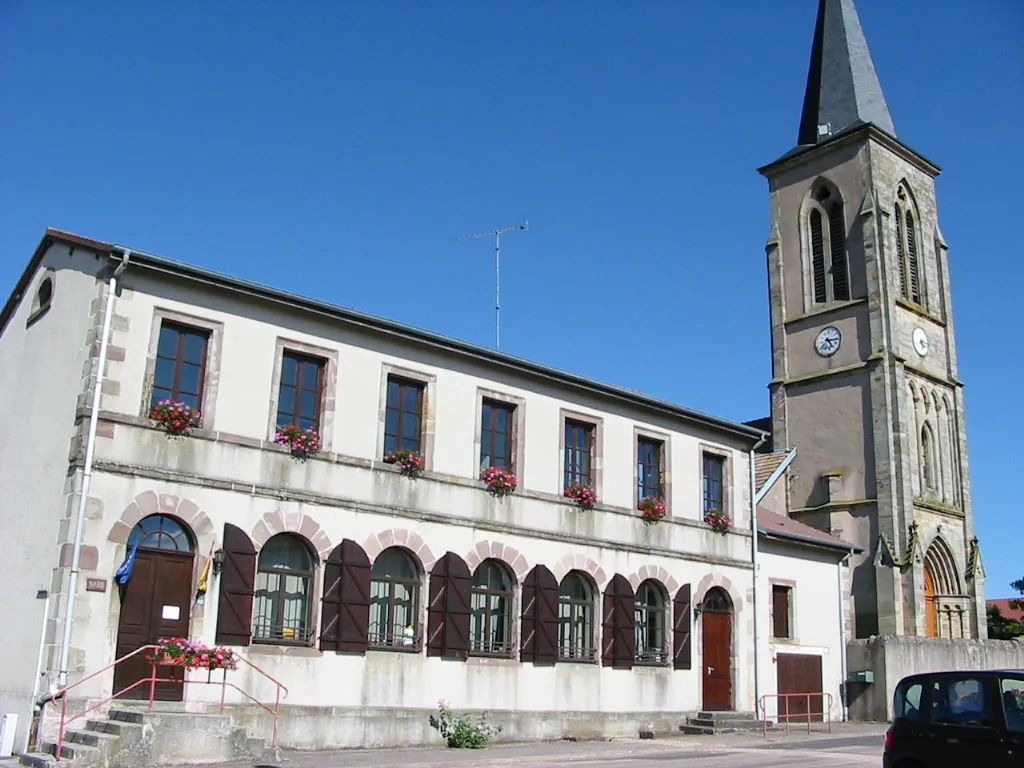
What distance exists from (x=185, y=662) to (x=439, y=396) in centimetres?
680

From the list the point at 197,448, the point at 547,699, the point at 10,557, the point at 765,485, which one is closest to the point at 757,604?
the point at 547,699

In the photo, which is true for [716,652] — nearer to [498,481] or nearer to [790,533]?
[790,533]

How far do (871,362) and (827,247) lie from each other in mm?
5325

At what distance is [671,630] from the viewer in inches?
894

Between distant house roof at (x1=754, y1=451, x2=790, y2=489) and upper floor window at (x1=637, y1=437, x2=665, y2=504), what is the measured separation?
1150 centimetres

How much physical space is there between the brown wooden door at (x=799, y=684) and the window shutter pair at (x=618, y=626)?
4.98m

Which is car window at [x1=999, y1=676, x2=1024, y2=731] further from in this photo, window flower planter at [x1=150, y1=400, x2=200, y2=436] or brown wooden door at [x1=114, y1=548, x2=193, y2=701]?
window flower planter at [x1=150, y1=400, x2=200, y2=436]

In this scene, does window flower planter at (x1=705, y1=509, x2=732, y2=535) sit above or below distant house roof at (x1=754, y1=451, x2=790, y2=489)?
below

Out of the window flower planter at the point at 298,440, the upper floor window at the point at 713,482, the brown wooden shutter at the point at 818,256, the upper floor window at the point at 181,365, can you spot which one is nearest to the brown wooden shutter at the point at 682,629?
the upper floor window at the point at 713,482

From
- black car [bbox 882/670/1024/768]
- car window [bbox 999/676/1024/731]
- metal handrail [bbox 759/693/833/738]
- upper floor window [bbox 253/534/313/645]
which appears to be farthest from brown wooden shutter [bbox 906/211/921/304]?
car window [bbox 999/676/1024/731]

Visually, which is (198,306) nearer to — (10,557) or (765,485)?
(10,557)

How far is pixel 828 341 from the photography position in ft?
121

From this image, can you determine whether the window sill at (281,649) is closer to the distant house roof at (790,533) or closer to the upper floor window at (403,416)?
the upper floor window at (403,416)

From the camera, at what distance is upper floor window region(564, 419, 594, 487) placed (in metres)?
21.8
